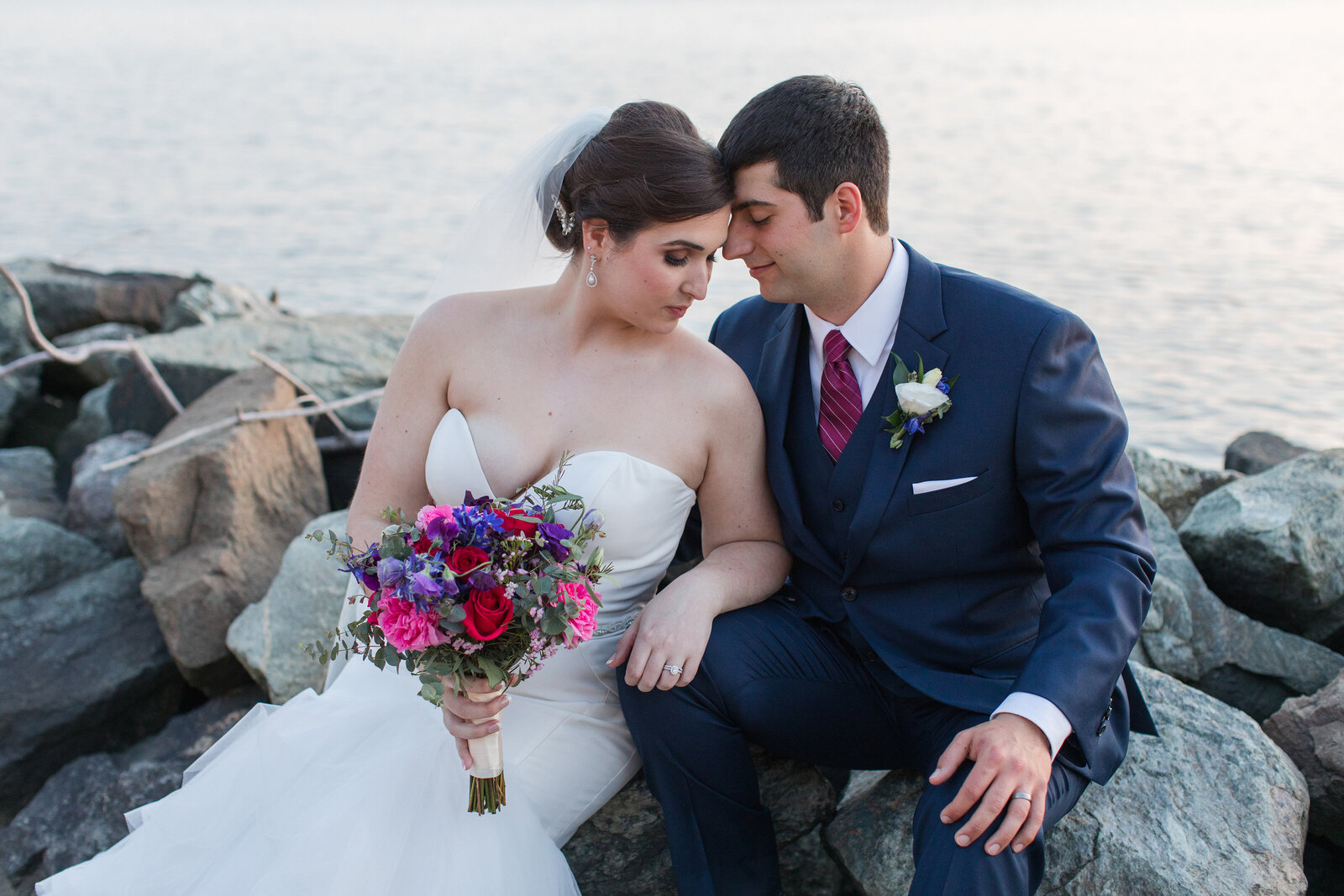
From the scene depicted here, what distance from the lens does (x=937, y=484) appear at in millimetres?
2934

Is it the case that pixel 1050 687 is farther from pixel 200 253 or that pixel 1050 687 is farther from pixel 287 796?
pixel 200 253

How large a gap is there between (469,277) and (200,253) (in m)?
11.2

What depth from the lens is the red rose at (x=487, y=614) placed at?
2383mm

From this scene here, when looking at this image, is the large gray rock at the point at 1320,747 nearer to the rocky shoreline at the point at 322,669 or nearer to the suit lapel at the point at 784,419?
the rocky shoreline at the point at 322,669

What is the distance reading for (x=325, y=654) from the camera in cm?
261

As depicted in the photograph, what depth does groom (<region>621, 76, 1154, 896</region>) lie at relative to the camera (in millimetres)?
2662

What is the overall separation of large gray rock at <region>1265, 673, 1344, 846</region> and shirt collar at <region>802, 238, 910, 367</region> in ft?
5.92

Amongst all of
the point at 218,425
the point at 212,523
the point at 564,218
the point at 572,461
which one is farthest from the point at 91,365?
the point at 572,461

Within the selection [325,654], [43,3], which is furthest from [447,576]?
[43,3]

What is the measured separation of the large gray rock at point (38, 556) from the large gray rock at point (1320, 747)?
194 inches

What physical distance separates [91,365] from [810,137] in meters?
6.29

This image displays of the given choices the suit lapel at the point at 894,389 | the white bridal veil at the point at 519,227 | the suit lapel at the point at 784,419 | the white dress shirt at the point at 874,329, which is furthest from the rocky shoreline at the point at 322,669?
the white bridal veil at the point at 519,227

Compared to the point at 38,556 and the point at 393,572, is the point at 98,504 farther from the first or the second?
the point at 393,572

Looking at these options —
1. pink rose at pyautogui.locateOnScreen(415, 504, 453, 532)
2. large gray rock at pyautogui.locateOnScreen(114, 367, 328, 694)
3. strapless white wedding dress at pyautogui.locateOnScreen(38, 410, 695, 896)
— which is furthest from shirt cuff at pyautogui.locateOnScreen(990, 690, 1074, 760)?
large gray rock at pyautogui.locateOnScreen(114, 367, 328, 694)
